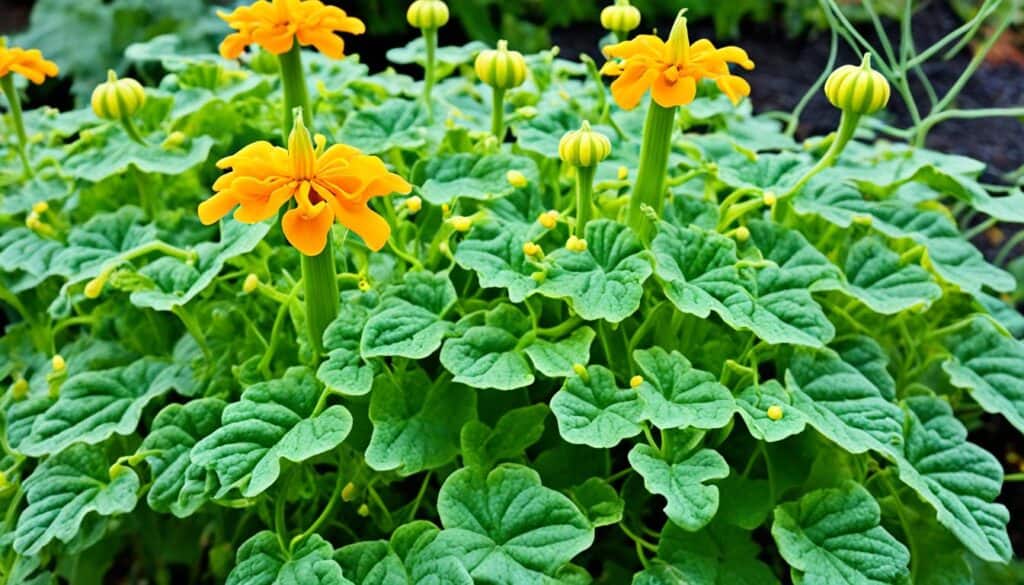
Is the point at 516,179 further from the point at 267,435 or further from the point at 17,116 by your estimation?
the point at 17,116

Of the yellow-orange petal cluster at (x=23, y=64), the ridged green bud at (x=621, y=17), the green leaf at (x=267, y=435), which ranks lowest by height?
the green leaf at (x=267, y=435)

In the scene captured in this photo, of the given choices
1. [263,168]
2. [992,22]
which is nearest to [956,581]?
[263,168]

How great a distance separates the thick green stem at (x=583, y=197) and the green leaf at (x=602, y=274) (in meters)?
0.03

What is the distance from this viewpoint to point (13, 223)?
3.93ft

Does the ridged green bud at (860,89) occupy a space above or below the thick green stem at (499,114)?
above

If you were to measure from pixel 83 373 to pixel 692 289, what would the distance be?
63 centimetres

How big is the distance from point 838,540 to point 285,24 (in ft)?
2.41

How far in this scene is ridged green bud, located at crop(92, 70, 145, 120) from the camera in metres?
1.06

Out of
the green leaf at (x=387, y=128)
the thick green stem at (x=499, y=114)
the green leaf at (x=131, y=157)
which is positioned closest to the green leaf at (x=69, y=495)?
the green leaf at (x=131, y=157)

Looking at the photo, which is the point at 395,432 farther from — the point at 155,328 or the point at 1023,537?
the point at 1023,537

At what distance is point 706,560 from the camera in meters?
0.89

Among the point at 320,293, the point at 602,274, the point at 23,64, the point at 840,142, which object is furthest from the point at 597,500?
the point at 23,64

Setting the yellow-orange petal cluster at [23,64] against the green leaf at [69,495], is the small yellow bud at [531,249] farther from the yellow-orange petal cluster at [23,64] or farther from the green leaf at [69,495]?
the yellow-orange petal cluster at [23,64]

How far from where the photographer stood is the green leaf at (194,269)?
3.16ft
